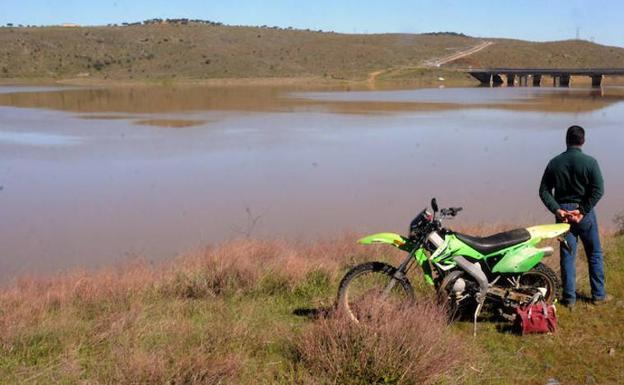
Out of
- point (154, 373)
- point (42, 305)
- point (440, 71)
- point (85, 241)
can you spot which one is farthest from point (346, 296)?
point (440, 71)

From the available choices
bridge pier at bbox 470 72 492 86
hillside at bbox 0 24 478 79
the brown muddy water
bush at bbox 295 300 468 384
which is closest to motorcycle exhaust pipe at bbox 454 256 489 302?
bush at bbox 295 300 468 384

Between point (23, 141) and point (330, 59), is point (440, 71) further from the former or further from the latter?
point (23, 141)

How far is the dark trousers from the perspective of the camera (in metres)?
6.04

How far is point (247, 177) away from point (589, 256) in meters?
10.4

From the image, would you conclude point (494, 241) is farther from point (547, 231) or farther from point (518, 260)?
point (547, 231)

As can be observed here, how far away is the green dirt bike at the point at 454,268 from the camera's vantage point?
5355 millimetres

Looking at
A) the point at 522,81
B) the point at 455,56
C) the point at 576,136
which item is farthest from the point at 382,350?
the point at 455,56

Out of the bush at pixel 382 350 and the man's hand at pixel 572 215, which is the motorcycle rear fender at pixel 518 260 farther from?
the bush at pixel 382 350

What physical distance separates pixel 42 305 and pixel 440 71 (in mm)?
87300

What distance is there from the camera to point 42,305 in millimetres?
6332

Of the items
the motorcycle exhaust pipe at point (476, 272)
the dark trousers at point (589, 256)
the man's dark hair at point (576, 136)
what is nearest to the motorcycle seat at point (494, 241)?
the motorcycle exhaust pipe at point (476, 272)

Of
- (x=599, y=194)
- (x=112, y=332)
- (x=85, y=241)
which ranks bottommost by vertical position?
(x=85, y=241)

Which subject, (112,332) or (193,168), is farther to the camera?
(193,168)

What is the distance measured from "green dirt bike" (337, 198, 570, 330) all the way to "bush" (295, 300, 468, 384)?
64 centimetres
